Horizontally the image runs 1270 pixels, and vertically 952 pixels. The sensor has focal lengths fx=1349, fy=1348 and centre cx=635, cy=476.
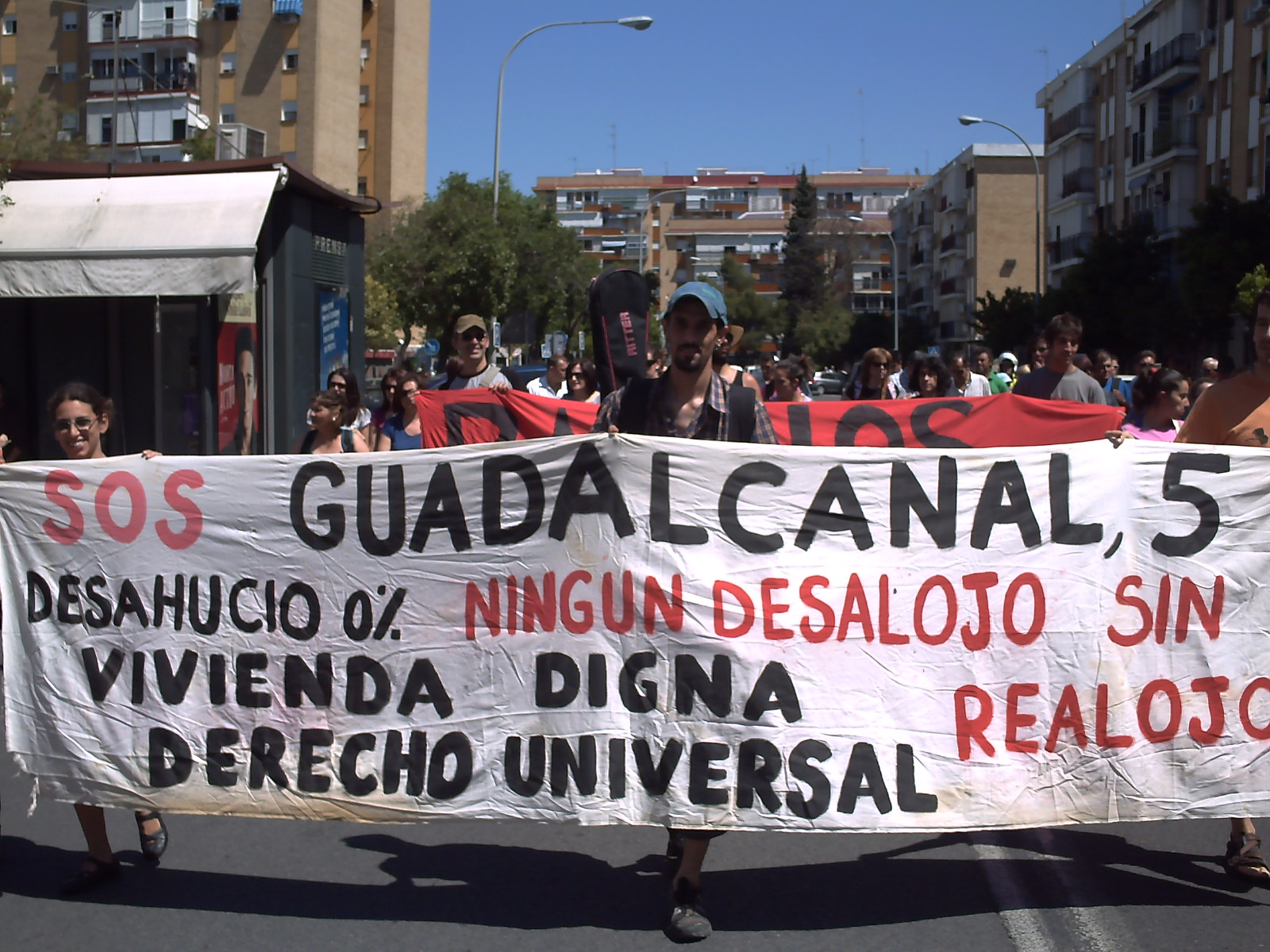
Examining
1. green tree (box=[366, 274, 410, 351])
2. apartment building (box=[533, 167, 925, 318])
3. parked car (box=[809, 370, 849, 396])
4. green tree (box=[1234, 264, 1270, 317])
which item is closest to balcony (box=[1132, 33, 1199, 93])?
parked car (box=[809, 370, 849, 396])

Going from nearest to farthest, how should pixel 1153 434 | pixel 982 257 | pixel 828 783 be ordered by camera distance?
pixel 828 783
pixel 1153 434
pixel 982 257

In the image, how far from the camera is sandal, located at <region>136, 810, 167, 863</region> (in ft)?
15.9

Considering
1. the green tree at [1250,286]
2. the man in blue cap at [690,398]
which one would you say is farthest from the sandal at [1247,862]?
the green tree at [1250,286]

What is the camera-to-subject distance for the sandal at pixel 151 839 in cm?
485

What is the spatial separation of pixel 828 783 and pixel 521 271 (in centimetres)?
4415

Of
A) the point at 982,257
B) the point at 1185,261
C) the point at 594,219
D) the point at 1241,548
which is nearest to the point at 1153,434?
the point at 1241,548

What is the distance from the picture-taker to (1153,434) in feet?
22.7

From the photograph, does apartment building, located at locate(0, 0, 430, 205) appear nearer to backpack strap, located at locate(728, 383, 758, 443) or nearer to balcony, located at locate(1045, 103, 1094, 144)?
balcony, located at locate(1045, 103, 1094, 144)

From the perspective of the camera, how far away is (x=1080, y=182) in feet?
216

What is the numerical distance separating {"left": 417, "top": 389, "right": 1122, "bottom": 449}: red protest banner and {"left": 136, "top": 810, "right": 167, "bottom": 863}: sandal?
3392mm

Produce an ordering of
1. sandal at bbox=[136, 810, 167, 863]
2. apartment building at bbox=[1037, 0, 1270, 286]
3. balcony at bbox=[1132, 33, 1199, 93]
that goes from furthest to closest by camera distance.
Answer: balcony at bbox=[1132, 33, 1199, 93], apartment building at bbox=[1037, 0, 1270, 286], sandal at bbox=[136, 810, 167, 863]

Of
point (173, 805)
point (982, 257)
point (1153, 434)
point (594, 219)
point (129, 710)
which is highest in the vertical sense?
point (594, 219)

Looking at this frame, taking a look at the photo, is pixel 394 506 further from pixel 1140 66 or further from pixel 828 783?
pixel 1140 66

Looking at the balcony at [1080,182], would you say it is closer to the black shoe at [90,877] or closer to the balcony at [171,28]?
the balcony at [171,28]
